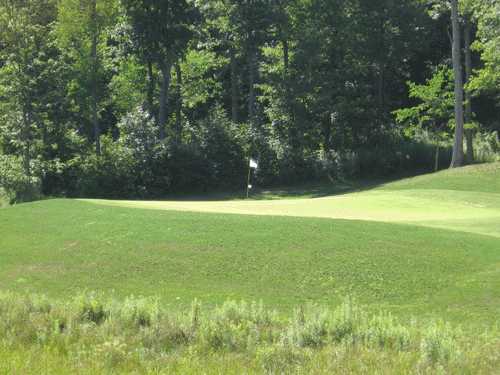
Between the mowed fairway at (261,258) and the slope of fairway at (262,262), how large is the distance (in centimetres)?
2

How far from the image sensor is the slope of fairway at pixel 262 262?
42.0 ft

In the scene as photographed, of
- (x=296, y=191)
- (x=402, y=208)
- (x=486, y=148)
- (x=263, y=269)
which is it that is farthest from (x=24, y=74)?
(x=263, y=269)

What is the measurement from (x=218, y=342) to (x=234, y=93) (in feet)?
137

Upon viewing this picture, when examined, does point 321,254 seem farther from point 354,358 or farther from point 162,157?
point 162,157

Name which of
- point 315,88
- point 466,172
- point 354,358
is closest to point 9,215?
point 354,358

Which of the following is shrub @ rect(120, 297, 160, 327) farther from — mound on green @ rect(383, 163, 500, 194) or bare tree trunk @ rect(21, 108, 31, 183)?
bare tree trunk @ rect(21, 108, 31, 183)

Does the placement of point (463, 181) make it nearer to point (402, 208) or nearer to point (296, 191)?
point (296, 191)

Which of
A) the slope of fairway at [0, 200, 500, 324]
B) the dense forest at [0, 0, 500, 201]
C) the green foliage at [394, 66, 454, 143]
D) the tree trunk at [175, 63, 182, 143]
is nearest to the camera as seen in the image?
the slope of fairway at [0, 200, 500, 324]

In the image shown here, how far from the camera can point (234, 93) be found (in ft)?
163

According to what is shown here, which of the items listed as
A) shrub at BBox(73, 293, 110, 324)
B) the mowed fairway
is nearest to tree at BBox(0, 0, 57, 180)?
the mowed fairway

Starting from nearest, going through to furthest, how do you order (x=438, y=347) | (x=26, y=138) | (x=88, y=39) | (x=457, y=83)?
(x=438, y=347), (x=457, y=83), (x=26, y=138), (x=88, y=39)

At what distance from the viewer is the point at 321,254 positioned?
14.9 meters

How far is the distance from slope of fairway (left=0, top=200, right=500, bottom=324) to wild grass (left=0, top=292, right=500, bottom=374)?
8.09ft

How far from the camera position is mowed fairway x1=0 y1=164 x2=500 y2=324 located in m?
12.8
